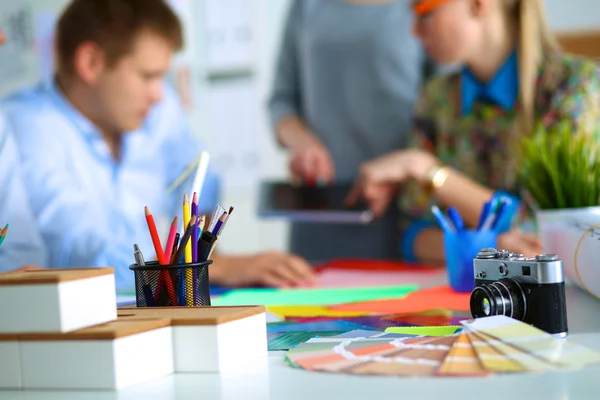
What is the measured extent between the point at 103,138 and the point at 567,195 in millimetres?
1069

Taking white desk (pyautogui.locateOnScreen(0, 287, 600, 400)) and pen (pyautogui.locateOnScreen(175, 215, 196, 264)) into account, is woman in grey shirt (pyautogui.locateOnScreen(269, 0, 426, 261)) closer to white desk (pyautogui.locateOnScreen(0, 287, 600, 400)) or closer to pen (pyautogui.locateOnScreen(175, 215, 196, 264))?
pen (pyautogui.locateOnScreen(175, 215, 196, 264))

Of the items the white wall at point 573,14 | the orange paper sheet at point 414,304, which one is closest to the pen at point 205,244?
the orange paper sheet at point 414,304

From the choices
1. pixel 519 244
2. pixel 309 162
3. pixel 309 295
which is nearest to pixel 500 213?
pixel 519 244

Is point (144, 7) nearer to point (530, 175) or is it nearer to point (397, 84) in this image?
point (397, 84)

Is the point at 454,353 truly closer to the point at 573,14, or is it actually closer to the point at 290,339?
the point at 290,339

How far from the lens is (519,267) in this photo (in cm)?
70

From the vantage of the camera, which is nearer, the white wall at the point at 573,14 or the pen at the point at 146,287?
the pen at the point at 146,287

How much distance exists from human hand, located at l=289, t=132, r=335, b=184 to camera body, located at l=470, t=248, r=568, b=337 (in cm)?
117

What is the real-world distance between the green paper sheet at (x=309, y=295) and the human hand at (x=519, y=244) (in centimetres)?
17

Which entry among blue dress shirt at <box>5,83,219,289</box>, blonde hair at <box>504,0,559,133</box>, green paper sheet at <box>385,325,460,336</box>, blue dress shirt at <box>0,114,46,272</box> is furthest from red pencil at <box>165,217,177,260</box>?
blonde hair at <box>504,0,559,133</box>

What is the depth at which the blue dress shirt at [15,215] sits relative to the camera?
4.64ft

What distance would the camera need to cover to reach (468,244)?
1.06 metres

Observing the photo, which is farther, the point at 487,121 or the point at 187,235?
the point at 487,121

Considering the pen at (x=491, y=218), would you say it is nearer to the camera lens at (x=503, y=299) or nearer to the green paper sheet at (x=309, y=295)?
the green paper sheet at (x=309, y=295)
